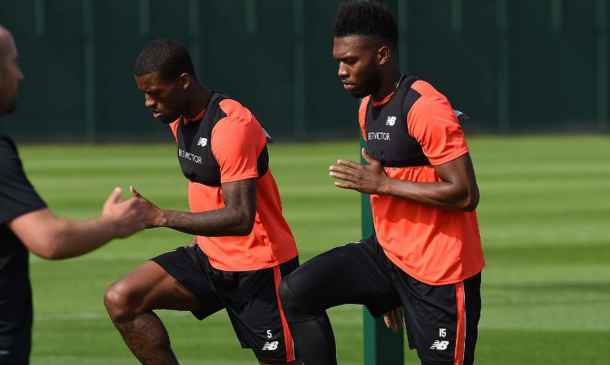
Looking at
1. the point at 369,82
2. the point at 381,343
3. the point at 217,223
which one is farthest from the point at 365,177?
the point at 381,343

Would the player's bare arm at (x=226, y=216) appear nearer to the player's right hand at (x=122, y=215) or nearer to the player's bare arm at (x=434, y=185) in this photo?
the player's bare arm at (x=434, y=185)

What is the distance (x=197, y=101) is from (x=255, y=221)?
74 centimetres

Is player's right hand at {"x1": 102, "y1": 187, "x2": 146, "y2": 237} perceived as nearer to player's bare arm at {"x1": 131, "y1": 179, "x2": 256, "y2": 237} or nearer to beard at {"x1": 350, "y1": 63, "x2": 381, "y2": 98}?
player's bare arm at {"x1": 131, "y1": 179, "x2": 256, "y2": 237}

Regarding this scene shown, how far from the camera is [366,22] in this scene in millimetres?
7164

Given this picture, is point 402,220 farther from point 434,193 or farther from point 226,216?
point 226,216

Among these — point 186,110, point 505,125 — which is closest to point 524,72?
point 505,125

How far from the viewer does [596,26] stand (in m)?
41.8

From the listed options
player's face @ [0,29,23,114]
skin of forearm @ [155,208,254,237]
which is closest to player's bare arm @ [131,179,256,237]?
skin of forearm @ [155,208,254,237]

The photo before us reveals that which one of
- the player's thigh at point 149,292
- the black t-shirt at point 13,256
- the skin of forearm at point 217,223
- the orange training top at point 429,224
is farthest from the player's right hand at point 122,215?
the player's thigh at point 149,292

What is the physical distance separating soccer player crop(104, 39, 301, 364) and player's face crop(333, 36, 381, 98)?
0.64 metres

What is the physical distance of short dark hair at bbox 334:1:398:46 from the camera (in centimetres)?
715

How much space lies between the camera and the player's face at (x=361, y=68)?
23.3 feet

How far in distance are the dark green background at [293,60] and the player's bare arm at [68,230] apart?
33.9m

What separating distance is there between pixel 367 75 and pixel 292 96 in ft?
110
